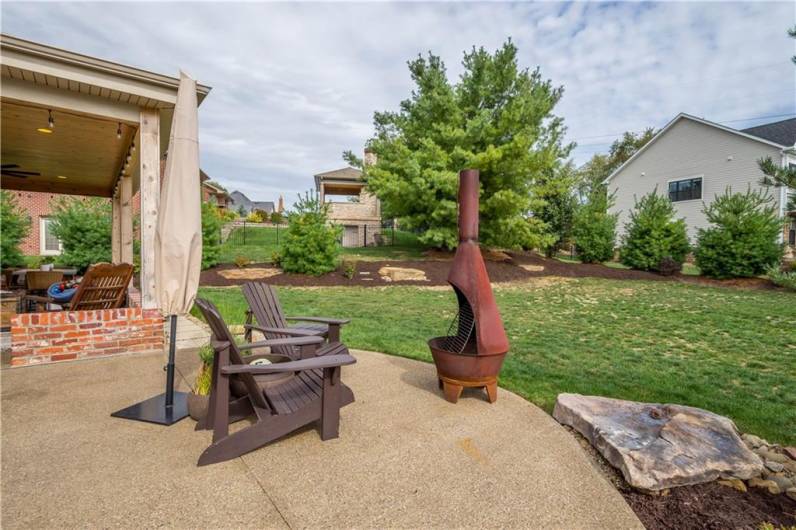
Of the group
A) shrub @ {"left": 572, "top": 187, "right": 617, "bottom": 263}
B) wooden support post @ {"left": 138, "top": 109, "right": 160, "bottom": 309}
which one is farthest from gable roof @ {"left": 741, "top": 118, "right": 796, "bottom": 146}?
wooden support post @ {"left": 138, "top": 109, "right": 160, "bottom": 309}

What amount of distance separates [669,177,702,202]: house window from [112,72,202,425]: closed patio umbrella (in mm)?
25725

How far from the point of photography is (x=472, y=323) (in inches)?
130

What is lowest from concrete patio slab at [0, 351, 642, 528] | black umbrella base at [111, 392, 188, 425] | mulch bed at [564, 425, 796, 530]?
mulch bed at [564, 425, 796, 530]

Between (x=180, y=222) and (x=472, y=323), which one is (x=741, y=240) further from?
(x=180, y=222)

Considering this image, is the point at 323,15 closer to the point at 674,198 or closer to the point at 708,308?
the point at 708,308

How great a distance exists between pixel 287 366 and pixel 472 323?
1.58 metres

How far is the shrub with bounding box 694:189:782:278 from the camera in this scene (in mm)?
12789

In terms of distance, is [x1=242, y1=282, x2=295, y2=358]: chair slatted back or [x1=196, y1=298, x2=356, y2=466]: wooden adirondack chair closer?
[x1=196, y1=298, x2=356, y2=466]: wooden adirondack chair

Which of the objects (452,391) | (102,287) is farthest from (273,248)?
(452,391)

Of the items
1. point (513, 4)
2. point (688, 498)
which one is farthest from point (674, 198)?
point (688, 498)

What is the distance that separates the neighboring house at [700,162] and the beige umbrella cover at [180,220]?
23036 millimetres

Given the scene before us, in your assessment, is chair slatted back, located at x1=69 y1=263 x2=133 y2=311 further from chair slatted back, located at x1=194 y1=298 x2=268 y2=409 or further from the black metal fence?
the black metal fence

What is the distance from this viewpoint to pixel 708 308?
848cm

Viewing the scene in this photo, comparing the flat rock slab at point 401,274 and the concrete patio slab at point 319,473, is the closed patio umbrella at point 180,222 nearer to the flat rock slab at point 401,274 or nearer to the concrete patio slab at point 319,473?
the concrete patio slab at point 319,473
